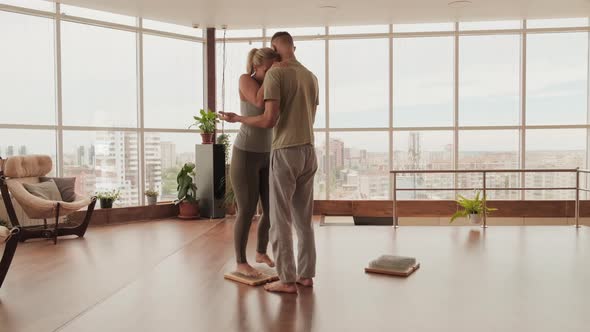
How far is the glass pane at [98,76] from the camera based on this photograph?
7.20 m

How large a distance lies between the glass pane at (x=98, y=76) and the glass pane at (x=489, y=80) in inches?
205

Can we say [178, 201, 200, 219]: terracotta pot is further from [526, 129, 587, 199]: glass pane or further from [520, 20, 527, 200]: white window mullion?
[526, 129, 587, 199]: glass pane

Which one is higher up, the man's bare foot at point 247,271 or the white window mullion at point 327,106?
the white window mullion at point 327,106

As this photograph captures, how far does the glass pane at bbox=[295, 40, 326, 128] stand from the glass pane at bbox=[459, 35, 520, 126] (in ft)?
7.20

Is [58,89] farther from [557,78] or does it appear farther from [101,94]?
[557,78]

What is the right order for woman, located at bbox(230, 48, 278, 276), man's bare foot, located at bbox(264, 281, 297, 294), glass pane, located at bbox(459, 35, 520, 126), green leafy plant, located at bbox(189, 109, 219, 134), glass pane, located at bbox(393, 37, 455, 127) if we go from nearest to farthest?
man's bare foot, located at bbox(264, 281, 297, 294)
woman, located at bbox(230, 48, 278, 276)
green leafy plant, located at bbox(189, 109, 219, 134)
glass pane, located at bbox(459, 35, 520, 126)
glass pane, located at bbox(393, 37, 455, 127)

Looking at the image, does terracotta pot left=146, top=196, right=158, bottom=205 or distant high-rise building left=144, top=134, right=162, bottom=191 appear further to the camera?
distant high-rise building left=144, top=134, right=162, bottom=191

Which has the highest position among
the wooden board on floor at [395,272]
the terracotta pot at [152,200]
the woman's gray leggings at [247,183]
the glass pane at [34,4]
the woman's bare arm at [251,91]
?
the glass pane at [34,4]

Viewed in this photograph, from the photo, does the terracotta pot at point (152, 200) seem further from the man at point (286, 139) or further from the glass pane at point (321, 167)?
the man at point (286, 139)

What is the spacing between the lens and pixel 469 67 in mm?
8367

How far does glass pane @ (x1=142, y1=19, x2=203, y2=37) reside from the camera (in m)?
7.92

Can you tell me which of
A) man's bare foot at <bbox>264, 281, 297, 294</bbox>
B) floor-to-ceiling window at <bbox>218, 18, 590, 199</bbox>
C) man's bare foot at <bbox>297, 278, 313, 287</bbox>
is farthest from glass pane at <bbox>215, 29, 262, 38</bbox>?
man's bare foot at <bbox>264, 281, 297, 294</bbox>

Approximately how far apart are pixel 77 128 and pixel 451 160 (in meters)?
5.72

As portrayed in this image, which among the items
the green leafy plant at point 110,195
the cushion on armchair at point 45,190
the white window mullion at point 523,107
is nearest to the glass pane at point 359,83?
the white window mullion at point 523,107
